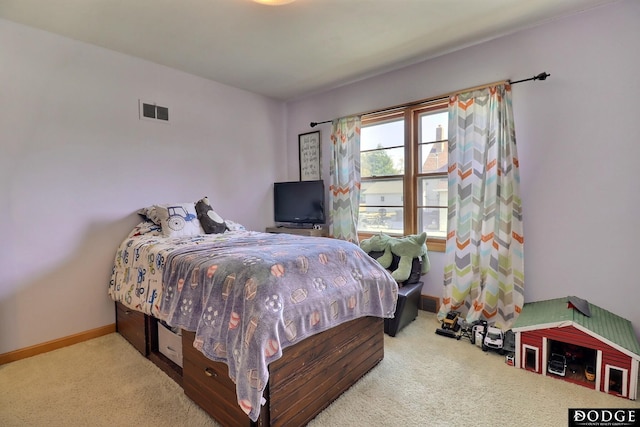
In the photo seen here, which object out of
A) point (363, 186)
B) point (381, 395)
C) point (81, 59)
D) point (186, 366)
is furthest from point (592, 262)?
point (81, 59)

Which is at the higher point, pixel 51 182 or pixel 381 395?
pixel 51 182

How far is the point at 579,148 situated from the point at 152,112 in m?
3.76

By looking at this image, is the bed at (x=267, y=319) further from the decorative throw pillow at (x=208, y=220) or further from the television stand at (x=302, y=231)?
the television stand at (x=302, y=231)

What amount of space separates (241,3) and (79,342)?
298cm

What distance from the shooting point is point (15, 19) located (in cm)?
219

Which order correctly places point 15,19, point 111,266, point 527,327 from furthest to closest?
point 111,266, point 15,19, point 527,327

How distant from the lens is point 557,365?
1.91m

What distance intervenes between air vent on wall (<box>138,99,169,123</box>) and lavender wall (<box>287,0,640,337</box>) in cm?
299

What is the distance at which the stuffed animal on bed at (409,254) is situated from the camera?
275 centimetres

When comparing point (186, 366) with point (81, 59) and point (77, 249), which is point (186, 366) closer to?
point (77, 249)

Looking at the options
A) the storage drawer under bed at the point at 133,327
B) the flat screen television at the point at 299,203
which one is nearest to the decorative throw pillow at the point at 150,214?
the storage drawer under bed at the point at 133,327

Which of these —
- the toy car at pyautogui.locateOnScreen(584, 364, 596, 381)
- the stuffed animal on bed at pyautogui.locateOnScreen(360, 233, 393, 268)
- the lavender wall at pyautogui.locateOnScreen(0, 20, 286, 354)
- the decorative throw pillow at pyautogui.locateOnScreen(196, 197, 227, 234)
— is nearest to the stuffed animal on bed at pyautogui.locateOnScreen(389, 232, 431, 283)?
the stuffed animal on bed at pyautogui.locateOnScreen(360, 233, 393, 268)

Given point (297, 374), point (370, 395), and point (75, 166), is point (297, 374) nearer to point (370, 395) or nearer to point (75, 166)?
point (370, 395)

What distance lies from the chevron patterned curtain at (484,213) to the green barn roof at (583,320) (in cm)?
30
